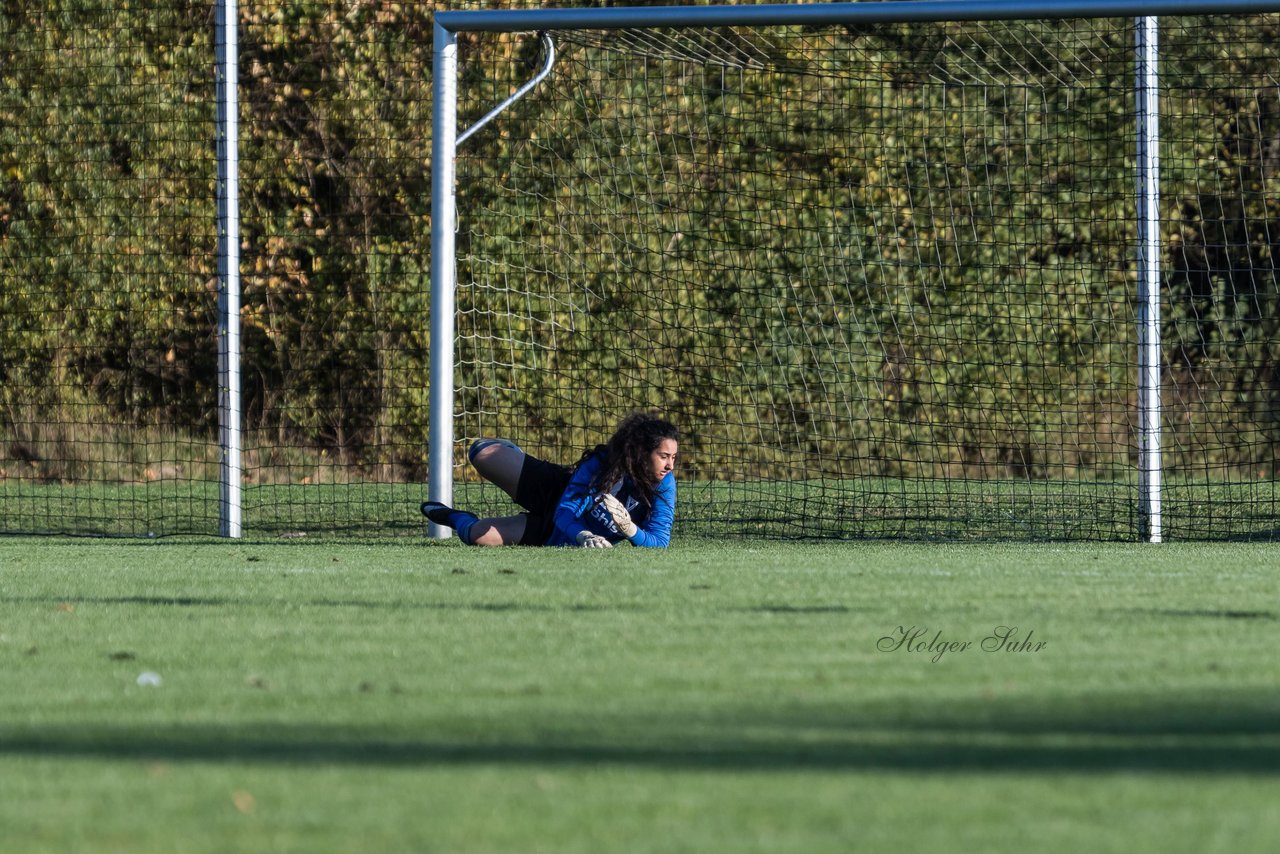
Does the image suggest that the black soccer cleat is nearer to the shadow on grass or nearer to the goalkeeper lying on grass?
the goalkeeper lying on grass

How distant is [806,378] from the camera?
13.6 metres

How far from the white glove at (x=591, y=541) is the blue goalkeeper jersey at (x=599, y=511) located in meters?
0.04

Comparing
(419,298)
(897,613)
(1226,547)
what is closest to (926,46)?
(419,298)

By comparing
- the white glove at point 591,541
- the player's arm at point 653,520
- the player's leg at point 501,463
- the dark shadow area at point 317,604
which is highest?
the player's leg at point 501,463

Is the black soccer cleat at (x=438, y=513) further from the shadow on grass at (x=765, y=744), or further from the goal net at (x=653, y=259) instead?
the shadow on grass at (x=765, y=744)

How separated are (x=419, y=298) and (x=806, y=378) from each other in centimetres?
356

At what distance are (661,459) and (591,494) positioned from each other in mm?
387

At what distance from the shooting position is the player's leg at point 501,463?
770 cm

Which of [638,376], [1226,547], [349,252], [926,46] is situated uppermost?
[926,46]

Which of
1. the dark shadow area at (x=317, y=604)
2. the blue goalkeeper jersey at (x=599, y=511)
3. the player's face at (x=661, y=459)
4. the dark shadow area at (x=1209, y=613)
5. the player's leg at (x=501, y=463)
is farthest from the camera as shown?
the player's leg at (x=501, y=463)

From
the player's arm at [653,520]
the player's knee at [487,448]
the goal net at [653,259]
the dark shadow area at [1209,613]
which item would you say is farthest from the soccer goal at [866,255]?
the dark shadow area at [1209,613]

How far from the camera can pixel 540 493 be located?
7641 millimetres

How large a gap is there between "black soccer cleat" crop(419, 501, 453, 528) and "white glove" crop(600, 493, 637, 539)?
0.92m

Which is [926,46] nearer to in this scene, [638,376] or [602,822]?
[638,376]
